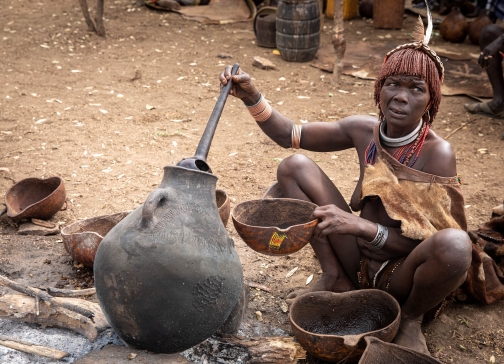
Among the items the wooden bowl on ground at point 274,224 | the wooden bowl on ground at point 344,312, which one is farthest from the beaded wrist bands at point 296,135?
the wooden bowl on ground at point 344,312

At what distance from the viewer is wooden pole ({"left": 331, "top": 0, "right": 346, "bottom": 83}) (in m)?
6.37

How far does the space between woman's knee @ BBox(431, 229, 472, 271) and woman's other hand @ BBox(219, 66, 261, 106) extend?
1.15m

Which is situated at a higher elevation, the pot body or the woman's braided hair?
the woman's braided hair

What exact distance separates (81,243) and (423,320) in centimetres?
179

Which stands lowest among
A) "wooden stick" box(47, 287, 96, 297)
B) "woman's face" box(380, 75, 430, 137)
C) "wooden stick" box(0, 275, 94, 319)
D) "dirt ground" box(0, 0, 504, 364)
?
"dirt ground" box(0, 0, 504, 364)

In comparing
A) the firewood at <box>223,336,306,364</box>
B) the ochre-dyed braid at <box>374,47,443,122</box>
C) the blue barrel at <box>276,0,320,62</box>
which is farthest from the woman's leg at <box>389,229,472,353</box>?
the blue barrel at <box>276,0,320,62</box>

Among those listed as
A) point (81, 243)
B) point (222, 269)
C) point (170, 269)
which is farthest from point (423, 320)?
point (81, 243)

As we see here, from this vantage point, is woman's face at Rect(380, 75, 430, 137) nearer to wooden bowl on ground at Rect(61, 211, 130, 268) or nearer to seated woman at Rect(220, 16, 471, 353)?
seated woman at Rect(220, 16, 471, 353)

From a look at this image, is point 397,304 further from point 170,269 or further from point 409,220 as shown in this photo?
point 170,269

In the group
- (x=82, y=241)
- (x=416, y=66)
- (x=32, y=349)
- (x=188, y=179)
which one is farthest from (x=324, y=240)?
(x=32, y=349)

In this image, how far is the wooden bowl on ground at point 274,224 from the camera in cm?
248

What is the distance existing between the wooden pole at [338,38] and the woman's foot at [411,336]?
4304 millimetres

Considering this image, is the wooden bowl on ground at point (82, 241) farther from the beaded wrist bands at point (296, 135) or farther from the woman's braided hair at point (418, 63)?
the woman's braided hair at point (418, 63)

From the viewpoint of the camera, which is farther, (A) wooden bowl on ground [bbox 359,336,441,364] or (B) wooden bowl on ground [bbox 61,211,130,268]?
(B) wooden bowl on ground [bbox 61,211,130,268]
